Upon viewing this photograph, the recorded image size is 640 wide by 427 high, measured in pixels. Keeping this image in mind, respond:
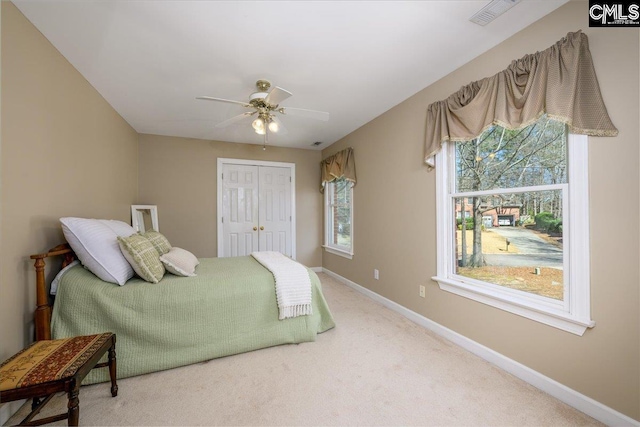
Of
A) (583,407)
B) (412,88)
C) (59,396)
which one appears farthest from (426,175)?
(59,396)

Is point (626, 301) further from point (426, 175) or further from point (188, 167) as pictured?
point (188, 167)

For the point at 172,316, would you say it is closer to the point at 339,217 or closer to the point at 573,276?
the point at 573,276

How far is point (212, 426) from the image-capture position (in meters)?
1.42

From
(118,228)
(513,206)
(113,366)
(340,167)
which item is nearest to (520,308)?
(513,206)

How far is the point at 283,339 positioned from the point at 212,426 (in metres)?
0.87

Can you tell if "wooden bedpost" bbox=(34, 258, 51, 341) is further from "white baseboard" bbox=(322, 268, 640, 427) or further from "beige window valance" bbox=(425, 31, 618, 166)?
"beige window valance" bbox=(425, 31, 618, 166)

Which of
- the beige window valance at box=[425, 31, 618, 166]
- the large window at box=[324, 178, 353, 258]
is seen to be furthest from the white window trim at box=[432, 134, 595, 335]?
the large window at box=[324, 178, 353, 258]

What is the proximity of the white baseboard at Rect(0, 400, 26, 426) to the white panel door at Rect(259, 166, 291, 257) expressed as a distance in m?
3.25

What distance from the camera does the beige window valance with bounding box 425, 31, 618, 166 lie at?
4.81 ft

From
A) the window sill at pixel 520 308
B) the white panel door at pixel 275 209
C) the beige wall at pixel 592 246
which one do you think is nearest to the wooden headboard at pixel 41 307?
the beige wall at pixel 592 246

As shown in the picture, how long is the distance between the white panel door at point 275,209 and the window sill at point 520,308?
292 centimetres

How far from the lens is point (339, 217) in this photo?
4602 mm

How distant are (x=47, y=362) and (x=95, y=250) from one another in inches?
30.4

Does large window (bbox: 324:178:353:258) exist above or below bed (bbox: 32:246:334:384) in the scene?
above
